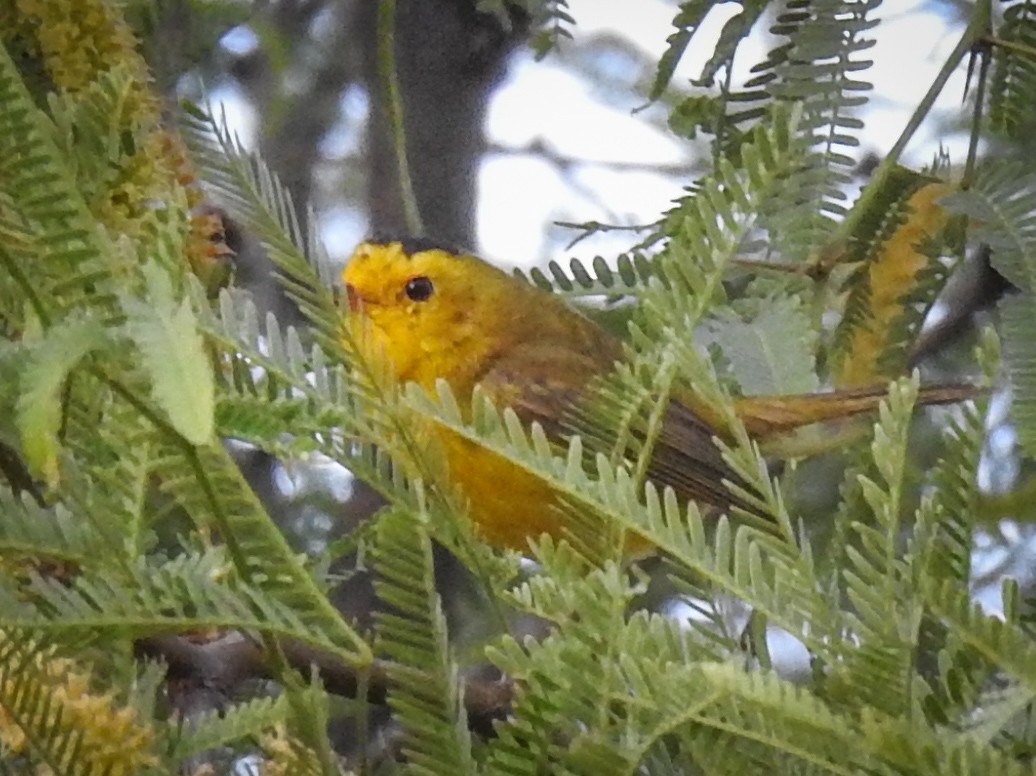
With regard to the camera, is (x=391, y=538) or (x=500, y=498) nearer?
(x=391, y=538)

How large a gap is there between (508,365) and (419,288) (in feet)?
0.27

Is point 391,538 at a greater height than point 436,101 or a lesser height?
lesser

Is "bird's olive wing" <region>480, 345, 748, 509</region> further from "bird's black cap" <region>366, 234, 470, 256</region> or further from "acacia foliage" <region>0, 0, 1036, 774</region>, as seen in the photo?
"acacia foliage" <region>0, 0, 1036, 774</region>

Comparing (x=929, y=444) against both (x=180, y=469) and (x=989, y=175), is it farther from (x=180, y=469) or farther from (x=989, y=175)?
(x=180, y=469)

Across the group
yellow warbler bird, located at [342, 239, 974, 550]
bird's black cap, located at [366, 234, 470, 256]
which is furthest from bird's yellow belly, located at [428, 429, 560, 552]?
bird's black cap, located at [366, 234, 470, 256]

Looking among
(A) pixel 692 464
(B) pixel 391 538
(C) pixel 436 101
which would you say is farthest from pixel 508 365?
A: (B) pixel 391 538

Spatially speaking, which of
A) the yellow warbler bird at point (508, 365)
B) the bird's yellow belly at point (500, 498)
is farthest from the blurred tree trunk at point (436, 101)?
the bird's yellow belly at point (500, 498)

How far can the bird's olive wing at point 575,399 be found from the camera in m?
0.73

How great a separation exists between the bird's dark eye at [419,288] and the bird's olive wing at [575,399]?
0.08 m

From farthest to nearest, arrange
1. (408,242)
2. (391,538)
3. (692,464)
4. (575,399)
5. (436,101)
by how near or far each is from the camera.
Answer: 1. (436,101)
2. (408,242)
3. (692,464)
4. (575,399)
5. (391,538)

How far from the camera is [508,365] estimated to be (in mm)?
940

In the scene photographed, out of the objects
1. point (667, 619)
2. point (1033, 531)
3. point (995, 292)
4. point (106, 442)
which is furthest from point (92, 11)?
point (1033, 531)

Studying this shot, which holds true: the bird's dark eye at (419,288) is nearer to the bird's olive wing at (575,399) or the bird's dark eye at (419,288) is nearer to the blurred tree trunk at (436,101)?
the bird's olive wing at (575,399)

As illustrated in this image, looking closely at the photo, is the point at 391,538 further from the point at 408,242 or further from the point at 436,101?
the point at 436,101
